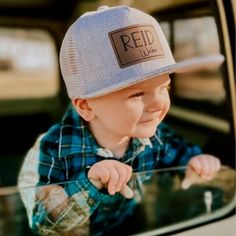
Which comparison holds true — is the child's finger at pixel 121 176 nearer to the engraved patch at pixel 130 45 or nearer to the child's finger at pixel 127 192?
the child's finger at pixel 127 192

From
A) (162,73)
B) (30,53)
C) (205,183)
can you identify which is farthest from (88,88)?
(30,53)

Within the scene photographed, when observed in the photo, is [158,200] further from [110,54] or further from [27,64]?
[27,64]

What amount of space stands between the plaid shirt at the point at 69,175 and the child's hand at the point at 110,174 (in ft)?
0.05

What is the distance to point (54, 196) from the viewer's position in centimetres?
132

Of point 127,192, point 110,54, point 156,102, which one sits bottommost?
point 127,192

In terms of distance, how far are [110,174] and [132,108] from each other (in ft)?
0.55

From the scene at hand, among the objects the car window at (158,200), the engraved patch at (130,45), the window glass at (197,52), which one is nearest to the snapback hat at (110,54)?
the engraved patch at (130,45)

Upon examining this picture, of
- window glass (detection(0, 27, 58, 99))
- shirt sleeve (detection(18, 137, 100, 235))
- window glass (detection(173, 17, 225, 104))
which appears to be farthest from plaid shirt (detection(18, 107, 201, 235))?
window glass (detection(0, 27, 58, 99))

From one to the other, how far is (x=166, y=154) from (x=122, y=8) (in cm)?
45

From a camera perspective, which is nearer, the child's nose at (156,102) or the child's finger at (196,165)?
the child's nose at (156,102)

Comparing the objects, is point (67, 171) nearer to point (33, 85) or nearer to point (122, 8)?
point (122, 8)

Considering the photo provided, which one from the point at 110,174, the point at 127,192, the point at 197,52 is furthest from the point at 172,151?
the point at 197,52

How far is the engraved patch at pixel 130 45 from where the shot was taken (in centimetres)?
116

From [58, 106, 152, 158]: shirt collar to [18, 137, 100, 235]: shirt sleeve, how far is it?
0.04 meters
